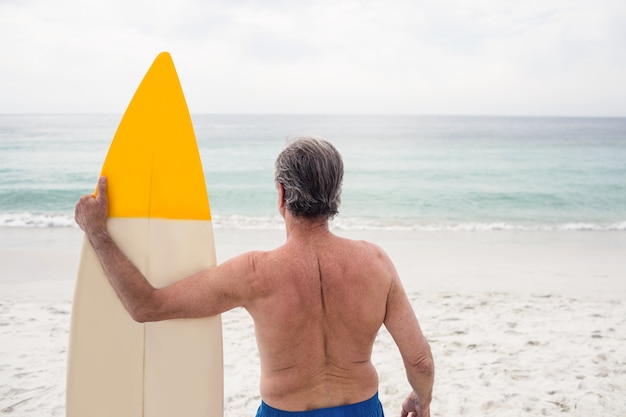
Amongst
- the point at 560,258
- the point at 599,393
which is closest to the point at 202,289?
the point at 599,393

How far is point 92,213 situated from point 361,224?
1051 centimetres

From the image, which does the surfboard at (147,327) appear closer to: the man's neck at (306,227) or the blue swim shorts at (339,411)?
the blue swim shorts at (339,411)

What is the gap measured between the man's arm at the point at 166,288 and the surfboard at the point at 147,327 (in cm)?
13

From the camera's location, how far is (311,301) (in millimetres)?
1518

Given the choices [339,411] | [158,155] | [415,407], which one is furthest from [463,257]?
[339,411]

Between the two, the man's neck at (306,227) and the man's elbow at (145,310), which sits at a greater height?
the man's neck at (306,227)

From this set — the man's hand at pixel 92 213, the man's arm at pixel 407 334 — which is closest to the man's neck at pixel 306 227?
the man's arm at pixel 407 334

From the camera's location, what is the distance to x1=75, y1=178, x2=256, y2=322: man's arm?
1547 mm

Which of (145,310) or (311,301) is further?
(145,310)

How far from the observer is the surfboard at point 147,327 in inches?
78.1

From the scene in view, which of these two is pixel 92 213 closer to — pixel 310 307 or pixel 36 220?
pixel 310 307

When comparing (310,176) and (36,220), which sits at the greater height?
(310,176)

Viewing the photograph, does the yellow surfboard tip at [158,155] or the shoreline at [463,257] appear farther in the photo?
the shoreline at [463,257]

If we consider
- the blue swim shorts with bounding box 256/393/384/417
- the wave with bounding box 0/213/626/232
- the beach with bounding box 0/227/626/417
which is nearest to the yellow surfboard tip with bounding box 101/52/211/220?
the blue swim shorts with bounding box 256/393/384/417
